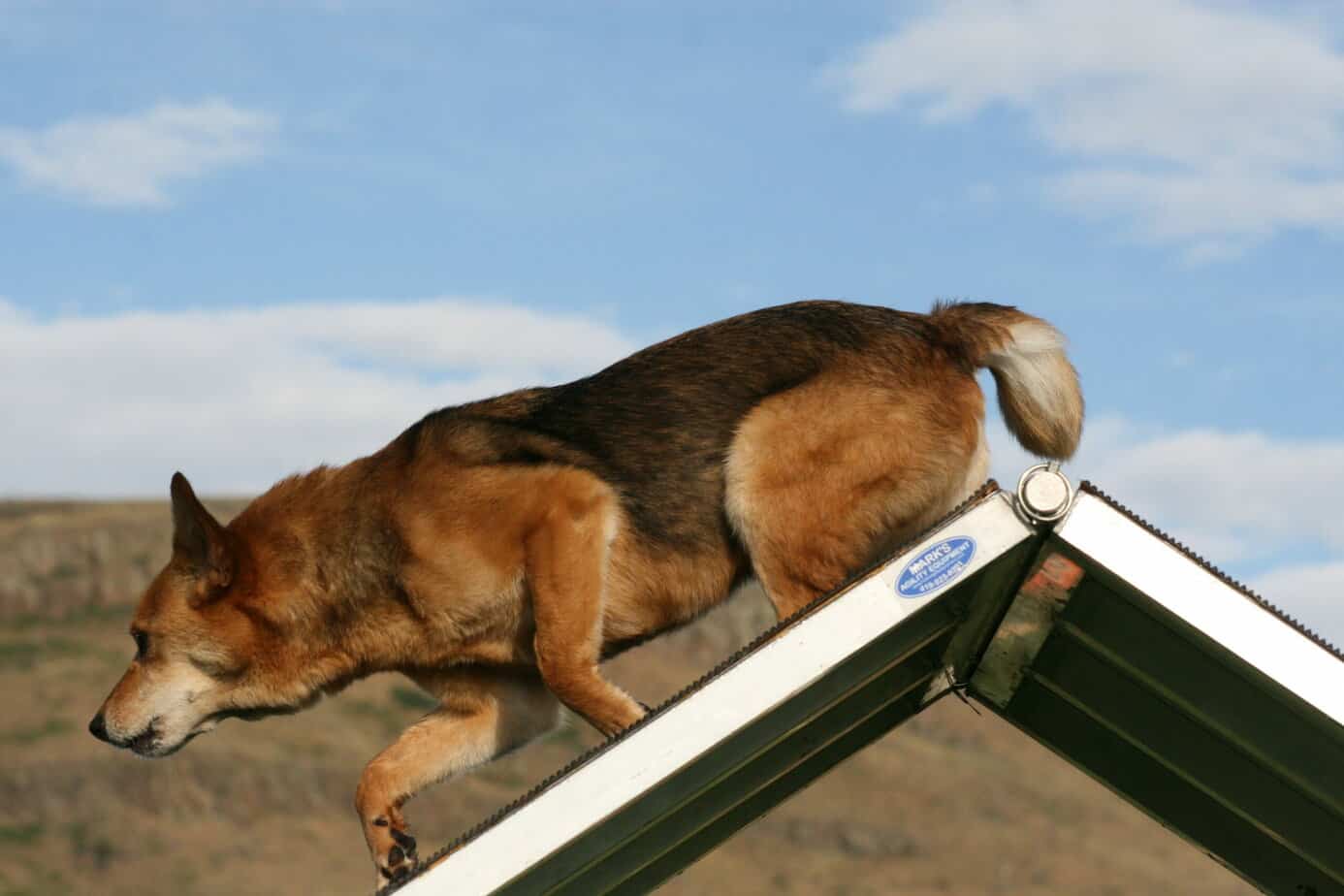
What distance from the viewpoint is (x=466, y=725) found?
7.07 metres

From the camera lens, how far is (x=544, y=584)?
6.33m

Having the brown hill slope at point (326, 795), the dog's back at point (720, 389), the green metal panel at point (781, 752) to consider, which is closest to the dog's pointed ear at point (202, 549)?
the dog's back at point (720, 389)

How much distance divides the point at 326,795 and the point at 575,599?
40.5 meters

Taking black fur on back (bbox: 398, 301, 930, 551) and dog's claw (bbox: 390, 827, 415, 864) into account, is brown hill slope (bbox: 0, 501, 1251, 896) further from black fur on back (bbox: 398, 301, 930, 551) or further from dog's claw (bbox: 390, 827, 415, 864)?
black fur on back (bbox: 398, 301, 930, 551)

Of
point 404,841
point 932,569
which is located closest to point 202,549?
point 404,841

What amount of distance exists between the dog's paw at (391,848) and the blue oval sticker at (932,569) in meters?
2.81

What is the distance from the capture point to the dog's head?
6.90 m

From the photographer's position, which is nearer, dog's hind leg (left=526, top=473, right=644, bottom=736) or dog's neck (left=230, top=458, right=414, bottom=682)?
dog's hind leg (left=526, top=473, right=644, bottom=736)

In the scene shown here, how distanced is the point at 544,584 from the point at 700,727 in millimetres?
2224

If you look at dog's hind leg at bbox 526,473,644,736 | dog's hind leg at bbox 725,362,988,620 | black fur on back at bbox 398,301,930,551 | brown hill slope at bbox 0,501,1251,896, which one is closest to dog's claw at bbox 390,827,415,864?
→ dog's hind leg at bbox 526,473,644,736

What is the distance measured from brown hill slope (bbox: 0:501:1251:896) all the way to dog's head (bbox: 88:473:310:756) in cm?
3408

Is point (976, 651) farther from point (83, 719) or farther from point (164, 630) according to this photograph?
point (83, 719)

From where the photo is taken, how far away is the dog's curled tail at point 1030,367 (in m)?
6.62

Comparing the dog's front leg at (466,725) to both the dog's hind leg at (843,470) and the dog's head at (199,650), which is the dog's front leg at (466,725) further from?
the dog's hind leg at (843,470)
